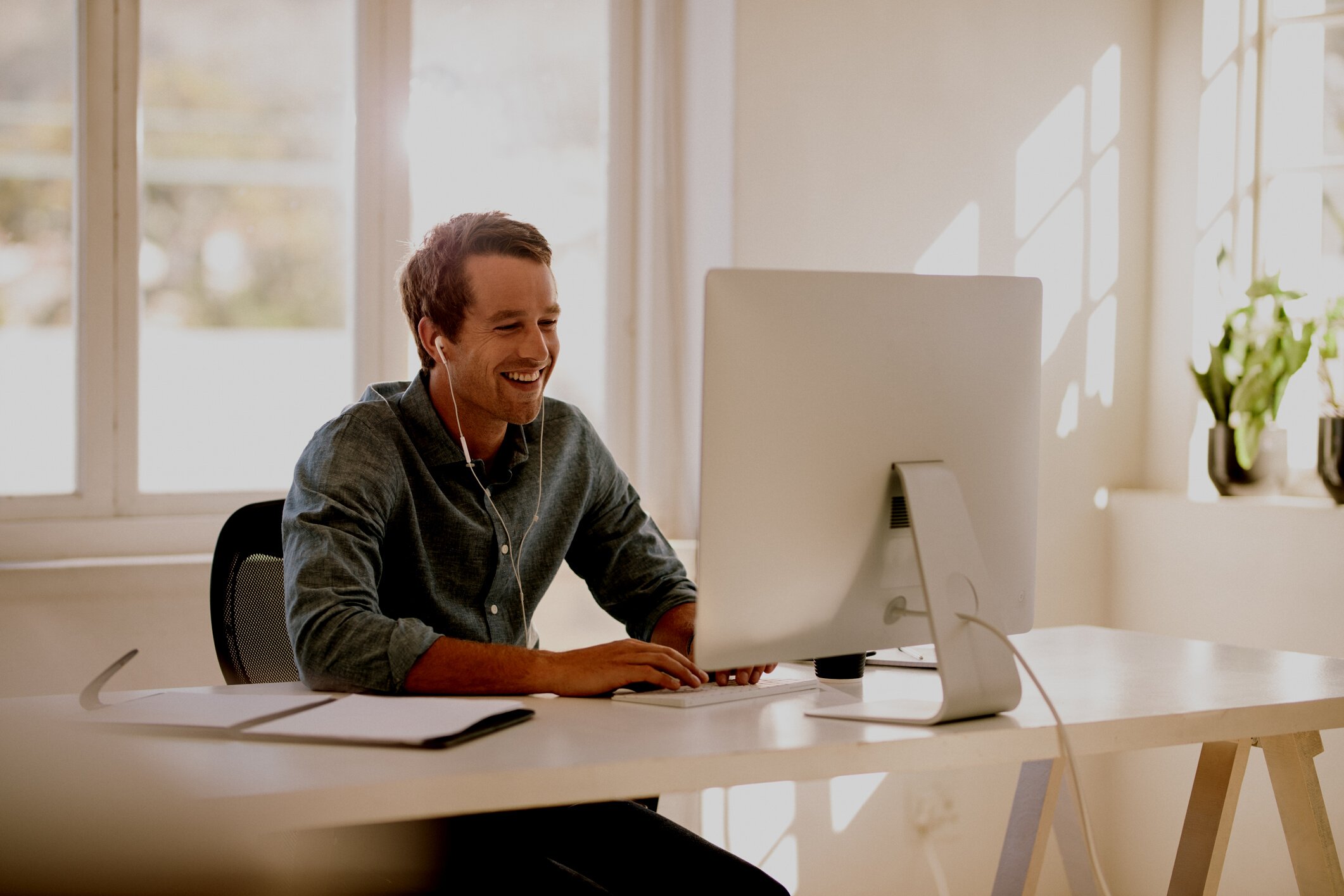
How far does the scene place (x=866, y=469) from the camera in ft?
4.62

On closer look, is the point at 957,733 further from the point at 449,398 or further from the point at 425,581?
the point at 449,398

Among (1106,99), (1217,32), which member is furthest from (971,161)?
(1217,32)

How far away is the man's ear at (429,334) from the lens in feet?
6.08

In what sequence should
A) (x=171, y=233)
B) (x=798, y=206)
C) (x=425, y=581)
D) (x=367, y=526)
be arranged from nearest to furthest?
(x=367, y=526)
(x=425, y=581)
(x=171, y=233)
(x=798, y=206)

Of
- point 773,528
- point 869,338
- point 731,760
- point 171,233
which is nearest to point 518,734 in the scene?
point 731,760

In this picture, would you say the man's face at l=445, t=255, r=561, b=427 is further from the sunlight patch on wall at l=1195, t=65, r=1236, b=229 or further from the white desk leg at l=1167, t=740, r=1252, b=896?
the sunlight patch on wall at l=1195, t=65, r=1236, b=229

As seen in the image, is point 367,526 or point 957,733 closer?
point 957,733

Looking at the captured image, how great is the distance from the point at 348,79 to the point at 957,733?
1.95 m

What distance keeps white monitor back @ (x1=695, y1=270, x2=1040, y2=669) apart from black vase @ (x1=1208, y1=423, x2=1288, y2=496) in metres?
1.60

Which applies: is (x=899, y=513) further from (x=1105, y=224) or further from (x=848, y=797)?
(x=1105, y=224)

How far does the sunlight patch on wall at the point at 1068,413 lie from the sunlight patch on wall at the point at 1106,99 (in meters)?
0.60

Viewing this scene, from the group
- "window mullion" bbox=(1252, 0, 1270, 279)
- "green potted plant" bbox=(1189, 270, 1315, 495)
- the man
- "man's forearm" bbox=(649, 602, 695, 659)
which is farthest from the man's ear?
"window mullion" bbox=(1252, 0, 1270, 279)

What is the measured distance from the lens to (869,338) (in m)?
1.39

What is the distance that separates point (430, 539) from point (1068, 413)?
190 cm
